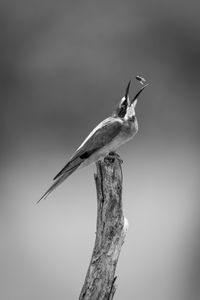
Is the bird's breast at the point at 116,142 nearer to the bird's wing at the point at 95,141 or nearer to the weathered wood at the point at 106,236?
the bird's wing at the point at 95,141

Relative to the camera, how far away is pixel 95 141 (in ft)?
17.9

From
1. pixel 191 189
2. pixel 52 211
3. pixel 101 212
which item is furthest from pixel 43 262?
pixel 101 212

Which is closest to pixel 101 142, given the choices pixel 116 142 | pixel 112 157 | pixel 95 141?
pixel 95 141

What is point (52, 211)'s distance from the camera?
31.8 ft

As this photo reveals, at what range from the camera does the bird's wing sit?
538 cm

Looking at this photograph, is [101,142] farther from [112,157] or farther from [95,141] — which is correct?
[112,157]

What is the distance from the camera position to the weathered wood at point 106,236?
446 cm

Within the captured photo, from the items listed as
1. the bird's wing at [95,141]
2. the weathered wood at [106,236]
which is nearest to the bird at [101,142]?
the bird's wing at [95,141]

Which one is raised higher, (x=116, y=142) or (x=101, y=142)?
(x=116, y=142)

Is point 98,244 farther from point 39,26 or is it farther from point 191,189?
point 39,26

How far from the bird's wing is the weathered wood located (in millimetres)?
543

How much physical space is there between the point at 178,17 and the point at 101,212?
27.6 ft

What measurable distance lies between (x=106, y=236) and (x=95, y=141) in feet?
3.47

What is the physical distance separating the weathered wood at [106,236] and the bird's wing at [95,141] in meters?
0.54
